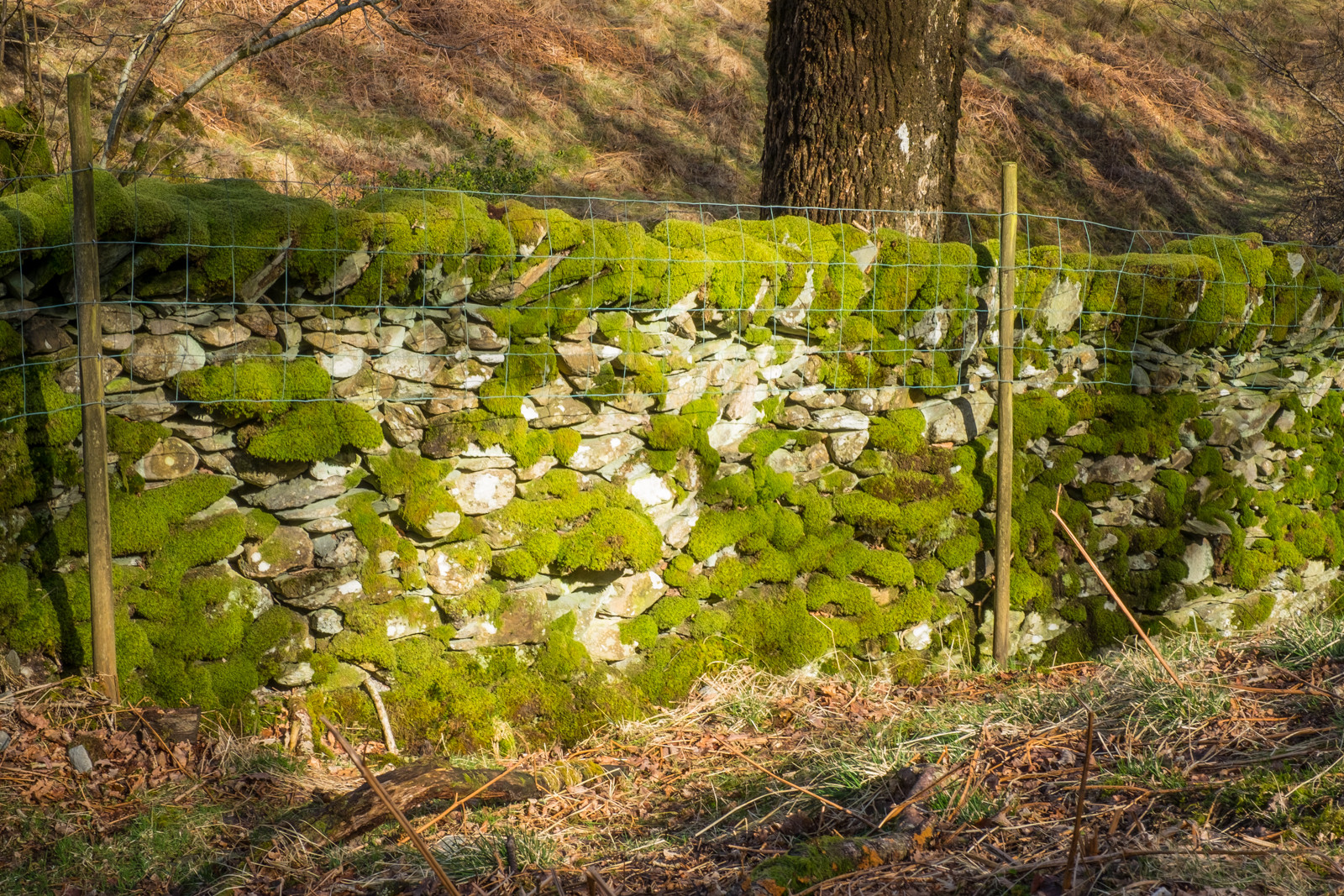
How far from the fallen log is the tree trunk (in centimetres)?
309

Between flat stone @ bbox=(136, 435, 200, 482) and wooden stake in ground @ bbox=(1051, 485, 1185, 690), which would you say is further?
flat stone @ bbox=(136, 435, 200, 482)

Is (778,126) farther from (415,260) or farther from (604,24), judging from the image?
(604,24)

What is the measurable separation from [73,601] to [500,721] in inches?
65.8

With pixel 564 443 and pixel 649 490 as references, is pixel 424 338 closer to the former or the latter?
pixel 564 443

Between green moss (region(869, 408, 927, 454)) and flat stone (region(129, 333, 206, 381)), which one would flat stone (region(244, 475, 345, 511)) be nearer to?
flat stone (region(129, 333, 206, 381))

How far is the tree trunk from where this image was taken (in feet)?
16.7

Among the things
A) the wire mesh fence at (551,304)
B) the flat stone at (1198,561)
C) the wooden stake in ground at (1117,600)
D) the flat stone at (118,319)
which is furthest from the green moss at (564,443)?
the flat stone at (1198,561)

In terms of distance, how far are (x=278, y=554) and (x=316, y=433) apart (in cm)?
49

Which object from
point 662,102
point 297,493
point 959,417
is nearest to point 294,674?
point 297,493

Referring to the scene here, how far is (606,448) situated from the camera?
427 cm

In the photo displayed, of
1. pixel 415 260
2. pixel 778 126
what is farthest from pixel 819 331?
pixel 415 260

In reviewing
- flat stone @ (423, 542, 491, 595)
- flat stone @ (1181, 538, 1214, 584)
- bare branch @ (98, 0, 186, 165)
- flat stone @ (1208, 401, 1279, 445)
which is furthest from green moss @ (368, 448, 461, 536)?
flat stone @ (1208, 401, 1279, 445)

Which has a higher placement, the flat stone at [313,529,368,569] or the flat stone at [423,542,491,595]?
the flat stone at [313,529,368,569]

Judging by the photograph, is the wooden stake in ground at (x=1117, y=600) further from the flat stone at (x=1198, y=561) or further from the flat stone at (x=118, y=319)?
the flat stone at (x=118, y=319)
